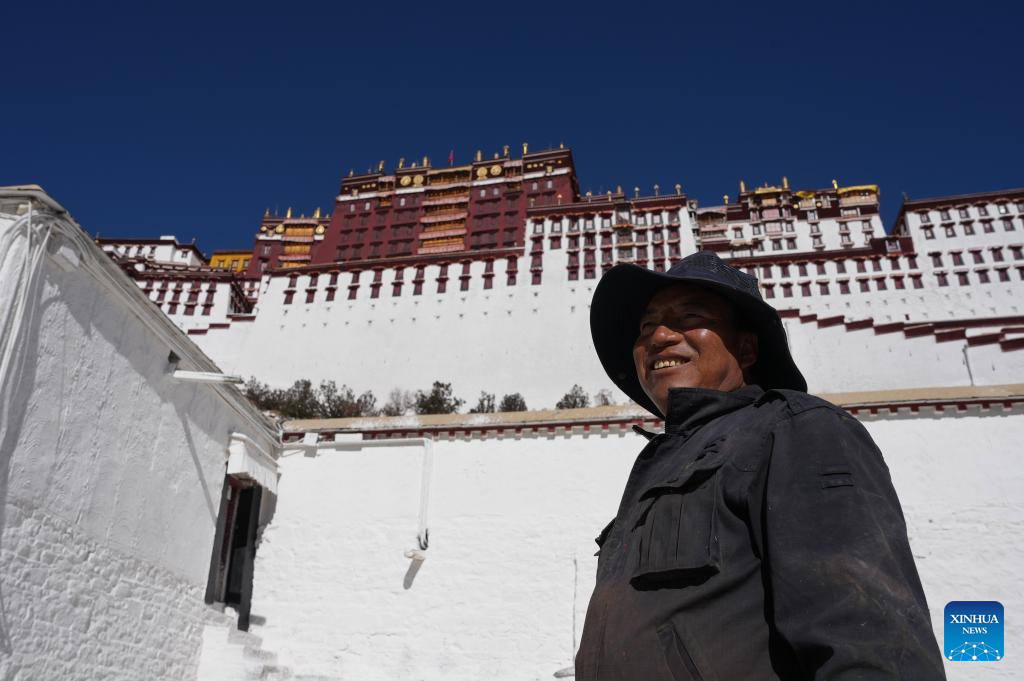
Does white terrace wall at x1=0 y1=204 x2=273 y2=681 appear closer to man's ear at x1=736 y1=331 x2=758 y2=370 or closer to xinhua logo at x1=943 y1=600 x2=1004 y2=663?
man's ear at x1=736 y1=331 x2=758 y2=370

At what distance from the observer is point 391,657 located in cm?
1117

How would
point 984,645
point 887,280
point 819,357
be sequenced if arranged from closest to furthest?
point 984,645 < point 819,357 < point 887,280

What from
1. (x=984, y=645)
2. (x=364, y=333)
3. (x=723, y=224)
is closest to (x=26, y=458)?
(x=984, y=645)

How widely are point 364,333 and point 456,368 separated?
224 inches

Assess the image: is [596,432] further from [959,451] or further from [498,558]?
[959,451]

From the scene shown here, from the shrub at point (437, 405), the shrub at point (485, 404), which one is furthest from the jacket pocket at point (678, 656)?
the shrub at point (485, 404)

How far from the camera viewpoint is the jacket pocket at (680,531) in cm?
144

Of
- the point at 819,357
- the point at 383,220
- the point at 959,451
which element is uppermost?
the point at 383,220

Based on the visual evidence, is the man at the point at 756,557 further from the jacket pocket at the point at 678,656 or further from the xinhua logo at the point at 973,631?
the xinhua logo at the point at 973,631

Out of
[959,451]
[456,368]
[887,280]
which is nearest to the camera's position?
[959,451]

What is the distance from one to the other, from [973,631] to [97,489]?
449 inches

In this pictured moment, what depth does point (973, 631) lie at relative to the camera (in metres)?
9.98

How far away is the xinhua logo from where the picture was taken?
975 cm

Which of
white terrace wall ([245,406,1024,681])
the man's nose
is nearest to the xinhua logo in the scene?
white terrace wall ([245,406,1024,681])
